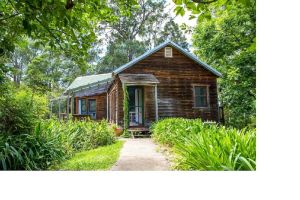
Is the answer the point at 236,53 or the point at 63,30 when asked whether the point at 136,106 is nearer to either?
the point at 236,53

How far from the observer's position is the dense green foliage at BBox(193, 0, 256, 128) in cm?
398

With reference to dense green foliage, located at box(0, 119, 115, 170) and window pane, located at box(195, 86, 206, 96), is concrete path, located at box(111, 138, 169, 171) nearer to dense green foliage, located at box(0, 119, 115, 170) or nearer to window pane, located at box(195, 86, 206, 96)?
dense green foliage, located at box(0, 119, 115, 170)

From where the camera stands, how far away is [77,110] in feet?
21.0

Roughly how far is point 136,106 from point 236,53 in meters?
3.55

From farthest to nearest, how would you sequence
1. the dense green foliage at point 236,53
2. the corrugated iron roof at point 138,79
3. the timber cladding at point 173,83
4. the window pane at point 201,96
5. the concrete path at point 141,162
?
the window pane at point 201,96
the timber cladding at point 173,83
the corrugated iron roof at point 138,79
the dense green foliage at point 236,53
the concrete path at point 141,162

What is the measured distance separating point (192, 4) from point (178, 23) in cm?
185

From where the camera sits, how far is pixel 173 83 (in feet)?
24.3

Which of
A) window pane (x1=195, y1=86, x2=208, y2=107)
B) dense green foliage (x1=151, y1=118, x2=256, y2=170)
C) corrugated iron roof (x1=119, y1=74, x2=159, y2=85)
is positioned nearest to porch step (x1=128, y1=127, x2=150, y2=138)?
corrugated iron roof (x1=119, y1=74, x2=159, y2=85)

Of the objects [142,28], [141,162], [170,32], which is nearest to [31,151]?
[141,162]

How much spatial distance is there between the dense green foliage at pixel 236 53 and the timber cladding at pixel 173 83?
139 cm

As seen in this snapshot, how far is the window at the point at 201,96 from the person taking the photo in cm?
771

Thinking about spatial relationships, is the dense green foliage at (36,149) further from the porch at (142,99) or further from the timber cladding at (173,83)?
the timber cladding at (173,83)

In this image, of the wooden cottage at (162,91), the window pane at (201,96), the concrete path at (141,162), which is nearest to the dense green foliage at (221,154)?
the concrete path at (141,162)
